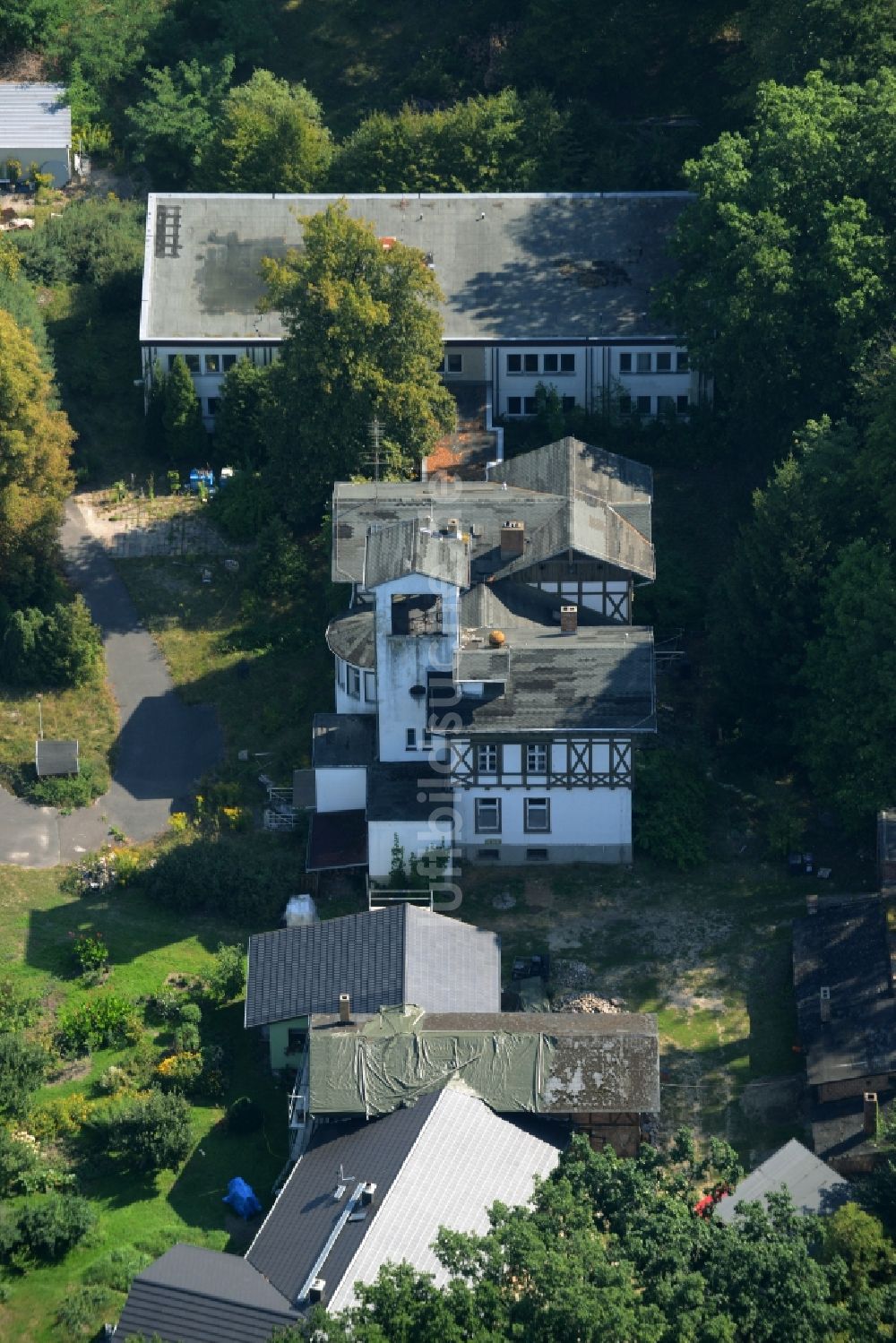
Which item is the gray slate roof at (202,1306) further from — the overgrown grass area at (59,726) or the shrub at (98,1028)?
the overgrown grass area at (59,726)

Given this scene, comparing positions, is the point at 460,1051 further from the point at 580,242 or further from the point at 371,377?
the point at 580,242

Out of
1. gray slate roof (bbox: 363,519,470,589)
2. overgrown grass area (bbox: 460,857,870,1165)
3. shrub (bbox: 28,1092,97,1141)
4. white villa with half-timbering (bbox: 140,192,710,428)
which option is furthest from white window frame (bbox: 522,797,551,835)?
white villa with half-timbering (bbox: 140,192,710,428)

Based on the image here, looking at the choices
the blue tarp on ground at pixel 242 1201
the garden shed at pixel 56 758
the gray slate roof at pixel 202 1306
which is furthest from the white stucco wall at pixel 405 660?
the gray slate roof at pixel 202 1306

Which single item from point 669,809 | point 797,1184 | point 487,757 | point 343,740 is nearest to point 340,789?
point 343,740

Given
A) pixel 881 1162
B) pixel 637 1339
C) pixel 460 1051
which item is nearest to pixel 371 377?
pixel 460 1051

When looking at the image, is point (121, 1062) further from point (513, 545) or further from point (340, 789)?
point (513, 545)
